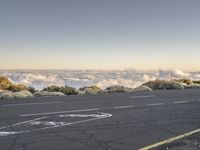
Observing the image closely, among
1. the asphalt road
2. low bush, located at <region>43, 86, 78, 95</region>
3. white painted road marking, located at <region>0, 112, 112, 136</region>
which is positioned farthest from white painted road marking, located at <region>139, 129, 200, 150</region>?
low bush, located at <region>43, 86, 78, 95</region>

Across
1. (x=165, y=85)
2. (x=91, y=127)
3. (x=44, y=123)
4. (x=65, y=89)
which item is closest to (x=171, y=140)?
(x=91, y=127)

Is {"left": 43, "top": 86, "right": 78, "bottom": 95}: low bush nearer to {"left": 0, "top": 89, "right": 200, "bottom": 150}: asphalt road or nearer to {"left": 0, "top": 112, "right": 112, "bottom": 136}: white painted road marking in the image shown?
{"left": 0, "top": 89, "right": 200, "bottom": 150}: asphalt road

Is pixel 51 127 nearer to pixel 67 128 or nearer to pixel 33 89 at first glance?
pixel 67 128

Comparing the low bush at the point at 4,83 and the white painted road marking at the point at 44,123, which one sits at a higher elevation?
the low bush at the point at 4,83

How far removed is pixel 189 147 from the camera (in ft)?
25.9

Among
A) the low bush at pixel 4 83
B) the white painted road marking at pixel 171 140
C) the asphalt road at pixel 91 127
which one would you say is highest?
the low bush at pixel 4 83

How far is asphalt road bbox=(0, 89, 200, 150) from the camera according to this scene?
26.6 feet

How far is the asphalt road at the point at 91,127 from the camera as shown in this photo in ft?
26.6

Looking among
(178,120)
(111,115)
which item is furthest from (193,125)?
(111,115)

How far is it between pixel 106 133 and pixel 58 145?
1.78 metres

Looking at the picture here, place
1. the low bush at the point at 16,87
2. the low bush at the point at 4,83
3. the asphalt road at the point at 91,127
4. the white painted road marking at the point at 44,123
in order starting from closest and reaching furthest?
the asphalt road at the point at 91,127 < the white painted road marking at the point at 44,123 < the low bush at the point at 16,87 < the low bush at the point at 4,83

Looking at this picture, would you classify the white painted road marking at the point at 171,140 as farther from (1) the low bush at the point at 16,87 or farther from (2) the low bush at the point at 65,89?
(1) the low bush at the point at 16,87

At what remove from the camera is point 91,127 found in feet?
33.2

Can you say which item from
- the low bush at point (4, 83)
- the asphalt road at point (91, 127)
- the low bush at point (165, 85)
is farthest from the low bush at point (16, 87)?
the asphalt road at point (91, 127)
